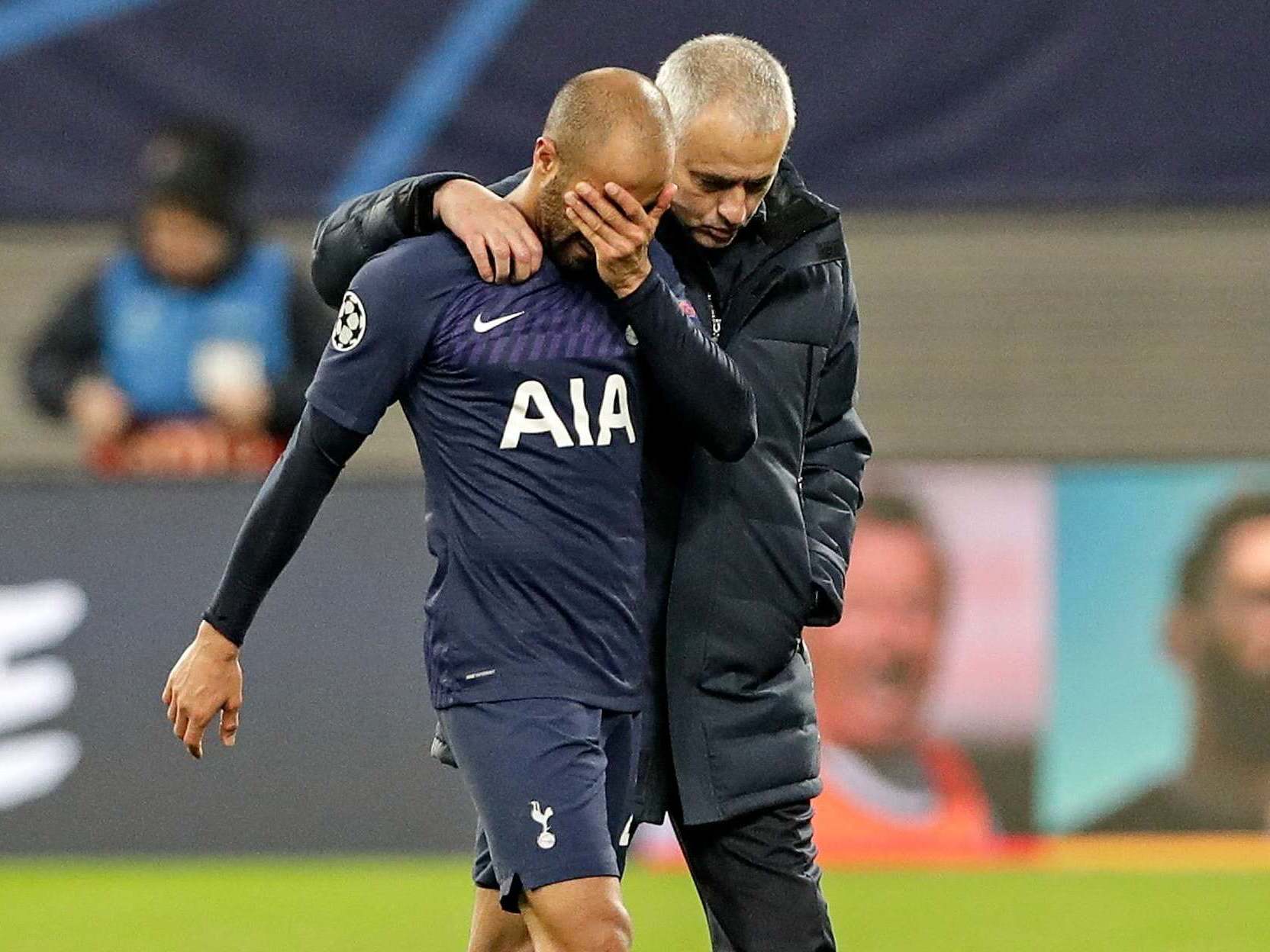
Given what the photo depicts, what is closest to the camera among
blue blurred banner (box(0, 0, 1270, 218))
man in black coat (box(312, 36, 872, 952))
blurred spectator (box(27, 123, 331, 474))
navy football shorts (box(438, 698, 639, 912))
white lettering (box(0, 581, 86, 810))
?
navy football shorts (box(438, 698, 639, 912))

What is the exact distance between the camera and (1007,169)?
31.6ft

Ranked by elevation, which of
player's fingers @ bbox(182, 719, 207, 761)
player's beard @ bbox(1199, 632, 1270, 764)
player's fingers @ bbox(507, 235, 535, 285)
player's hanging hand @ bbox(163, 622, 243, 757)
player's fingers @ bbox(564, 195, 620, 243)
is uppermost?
player's fingers @ bbox(564, 195, 620, 243)

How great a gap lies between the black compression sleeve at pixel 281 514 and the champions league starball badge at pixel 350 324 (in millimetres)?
120

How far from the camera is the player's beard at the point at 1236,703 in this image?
7.46 metres

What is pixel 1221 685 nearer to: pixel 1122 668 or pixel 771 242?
pixel 1122 668

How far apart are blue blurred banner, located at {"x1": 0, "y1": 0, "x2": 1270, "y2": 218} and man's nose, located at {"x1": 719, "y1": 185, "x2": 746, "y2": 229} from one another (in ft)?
18.0

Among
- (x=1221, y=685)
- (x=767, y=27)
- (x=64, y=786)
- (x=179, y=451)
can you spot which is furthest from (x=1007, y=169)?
(x=64, y=786)

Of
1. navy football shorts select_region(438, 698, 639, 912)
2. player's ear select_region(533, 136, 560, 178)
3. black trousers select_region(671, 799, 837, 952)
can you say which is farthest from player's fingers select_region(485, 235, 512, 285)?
black trousers select_region(671, 799, 837, 952)

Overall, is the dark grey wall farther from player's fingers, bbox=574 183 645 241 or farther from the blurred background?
player's fingers, bbox=574 183 645 241

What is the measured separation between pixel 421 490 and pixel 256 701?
891 millimetres

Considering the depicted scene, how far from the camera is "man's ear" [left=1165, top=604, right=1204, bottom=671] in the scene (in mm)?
7551

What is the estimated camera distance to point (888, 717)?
7559 mm

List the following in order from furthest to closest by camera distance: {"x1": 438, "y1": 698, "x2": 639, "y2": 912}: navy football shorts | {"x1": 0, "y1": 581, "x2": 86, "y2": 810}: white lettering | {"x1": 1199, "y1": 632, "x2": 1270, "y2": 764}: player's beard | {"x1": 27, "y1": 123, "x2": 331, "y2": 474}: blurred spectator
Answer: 1. {"x1": 27, "y1": 123, "x2": 331, "y2": 474}: blurred spectator
2. {"x1": 0, "y1": 581, "x2": 86, "y2": 810}: white lettering
3. {"x1": 1199, "y1": 632, "x2": 1270, "y2": 764}: player's beard
4. {"x1": 438, "y1": 698, "x2": 639, "y2": 912}: navy football shorts

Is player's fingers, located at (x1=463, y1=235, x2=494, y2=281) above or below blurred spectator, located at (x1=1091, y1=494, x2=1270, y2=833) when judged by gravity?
above
